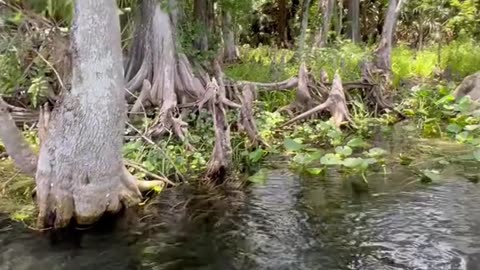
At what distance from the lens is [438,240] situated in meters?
5.68

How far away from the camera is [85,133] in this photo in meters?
6.10

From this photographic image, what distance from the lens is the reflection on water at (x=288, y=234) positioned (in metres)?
5.32

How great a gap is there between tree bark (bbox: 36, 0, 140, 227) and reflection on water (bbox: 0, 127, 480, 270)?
13.0 inches

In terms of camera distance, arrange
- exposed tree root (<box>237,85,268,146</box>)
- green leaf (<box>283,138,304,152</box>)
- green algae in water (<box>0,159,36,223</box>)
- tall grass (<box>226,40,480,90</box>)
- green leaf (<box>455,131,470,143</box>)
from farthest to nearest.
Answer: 1. tall grass (<box>226,40,480,90</box>)
2. exposed tree root (<box>237,85,268,146</box>)
3. green leaf (<box>283,138,304,152</box>)
4. green leaf (<box>455,131,470,143</box>)
5. green algae in water (<box>0,159,36,223</box>)

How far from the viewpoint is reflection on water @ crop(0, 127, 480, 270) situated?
5324 mm

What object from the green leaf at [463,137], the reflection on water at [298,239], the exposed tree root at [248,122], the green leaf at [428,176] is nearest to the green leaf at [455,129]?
the green leaf at [463,137]

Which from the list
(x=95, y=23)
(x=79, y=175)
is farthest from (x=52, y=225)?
(x=95, y=23)

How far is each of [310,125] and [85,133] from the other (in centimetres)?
572

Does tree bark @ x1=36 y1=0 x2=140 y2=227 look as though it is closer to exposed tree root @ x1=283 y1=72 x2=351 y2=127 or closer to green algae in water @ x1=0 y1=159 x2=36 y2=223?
green algae in water @ x1=0 y1=159 x2=36 y2=223

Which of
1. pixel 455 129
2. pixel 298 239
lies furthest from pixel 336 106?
pixel 298 239

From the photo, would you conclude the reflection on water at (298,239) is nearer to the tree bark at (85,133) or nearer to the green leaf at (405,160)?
the tree bark at (85,133)

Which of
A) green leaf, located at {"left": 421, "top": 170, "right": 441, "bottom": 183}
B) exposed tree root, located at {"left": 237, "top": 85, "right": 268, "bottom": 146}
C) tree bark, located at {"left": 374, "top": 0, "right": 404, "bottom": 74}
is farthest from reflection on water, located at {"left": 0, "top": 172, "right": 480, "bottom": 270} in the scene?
tree bark, located at {"left": 374, "top": 0, "right": 404, "bottom": 74}

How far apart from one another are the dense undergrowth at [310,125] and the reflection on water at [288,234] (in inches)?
19.7

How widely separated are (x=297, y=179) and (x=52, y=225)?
129 inches
